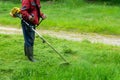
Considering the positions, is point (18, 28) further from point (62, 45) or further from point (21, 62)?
point (21, 62)

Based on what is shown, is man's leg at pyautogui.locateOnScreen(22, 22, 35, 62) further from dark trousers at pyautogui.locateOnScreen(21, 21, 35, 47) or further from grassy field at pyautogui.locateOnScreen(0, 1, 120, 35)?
grassy field at pyautogui.locateOnScreen(0, 1, 120, 35)

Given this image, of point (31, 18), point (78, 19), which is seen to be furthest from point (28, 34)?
point (78, 19)

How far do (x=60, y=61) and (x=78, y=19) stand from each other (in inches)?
284

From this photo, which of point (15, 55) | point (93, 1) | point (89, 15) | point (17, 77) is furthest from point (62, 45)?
point (93, 1)

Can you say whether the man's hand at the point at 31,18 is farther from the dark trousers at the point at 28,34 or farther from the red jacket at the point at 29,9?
the dark trousers at the point at 28,34

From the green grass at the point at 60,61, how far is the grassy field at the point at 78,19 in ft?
9.20

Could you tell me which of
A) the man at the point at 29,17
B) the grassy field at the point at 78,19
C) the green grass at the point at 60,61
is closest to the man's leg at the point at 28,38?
the man at the point at 29,17

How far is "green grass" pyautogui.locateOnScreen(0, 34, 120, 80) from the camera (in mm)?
7719

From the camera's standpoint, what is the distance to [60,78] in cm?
751

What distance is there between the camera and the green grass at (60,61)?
7.72 metres

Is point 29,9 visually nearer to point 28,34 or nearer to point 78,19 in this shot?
point 28,34

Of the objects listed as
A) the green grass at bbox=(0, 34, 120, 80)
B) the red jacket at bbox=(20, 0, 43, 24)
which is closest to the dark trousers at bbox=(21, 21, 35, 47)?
the red jacket at bbox=(20, 0, 43, 24)

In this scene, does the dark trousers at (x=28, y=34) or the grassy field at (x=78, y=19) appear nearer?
the dark trousers at (x=28, y=34)

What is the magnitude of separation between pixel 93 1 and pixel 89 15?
19.5ft
